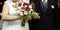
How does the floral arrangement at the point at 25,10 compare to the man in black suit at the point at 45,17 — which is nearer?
the floral arrangement at the point at 25,10

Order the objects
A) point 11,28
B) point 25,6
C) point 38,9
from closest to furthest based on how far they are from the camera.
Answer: point 25,6, point 11,28, point 38,9

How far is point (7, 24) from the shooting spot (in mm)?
1714

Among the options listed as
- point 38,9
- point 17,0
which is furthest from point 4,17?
point 38,9

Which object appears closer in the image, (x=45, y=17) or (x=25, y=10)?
(x=25, y=10)

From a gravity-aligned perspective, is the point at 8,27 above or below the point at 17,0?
below

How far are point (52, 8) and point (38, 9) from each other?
0.73 feet

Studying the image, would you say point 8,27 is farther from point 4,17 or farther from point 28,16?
point 28,16

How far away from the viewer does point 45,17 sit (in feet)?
6.43

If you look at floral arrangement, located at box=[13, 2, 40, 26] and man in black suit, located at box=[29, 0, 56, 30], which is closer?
floral arrangement, located at box=[13, 2, 40, 26]

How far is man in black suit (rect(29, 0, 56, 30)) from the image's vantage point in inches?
75.6

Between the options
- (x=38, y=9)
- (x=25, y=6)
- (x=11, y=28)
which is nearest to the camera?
(x=25, y=6)

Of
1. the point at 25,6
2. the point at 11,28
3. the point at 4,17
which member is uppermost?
the point at 25,6

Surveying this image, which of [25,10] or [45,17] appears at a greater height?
[25,10]

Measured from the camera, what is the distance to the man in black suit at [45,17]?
1920 millimetres
